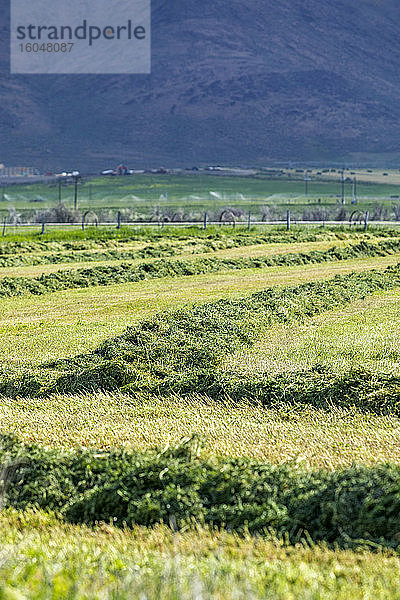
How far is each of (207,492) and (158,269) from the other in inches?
814

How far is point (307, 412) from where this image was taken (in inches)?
383

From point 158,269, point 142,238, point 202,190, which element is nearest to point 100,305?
point 158,269

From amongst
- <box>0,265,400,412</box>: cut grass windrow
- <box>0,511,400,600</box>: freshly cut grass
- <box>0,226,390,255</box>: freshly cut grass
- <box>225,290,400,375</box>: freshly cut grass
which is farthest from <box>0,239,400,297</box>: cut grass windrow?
<box>0,511,400,600</box>: freshly cut grass

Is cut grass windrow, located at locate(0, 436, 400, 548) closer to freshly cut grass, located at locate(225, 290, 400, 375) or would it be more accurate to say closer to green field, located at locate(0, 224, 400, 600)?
green field, located at locate(0, 224, 400, 600)

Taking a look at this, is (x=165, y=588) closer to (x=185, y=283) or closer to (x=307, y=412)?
(x=307, y=412)

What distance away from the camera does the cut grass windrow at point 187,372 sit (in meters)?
10.2

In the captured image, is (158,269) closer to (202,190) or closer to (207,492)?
(207,492)

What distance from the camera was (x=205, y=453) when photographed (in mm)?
7973

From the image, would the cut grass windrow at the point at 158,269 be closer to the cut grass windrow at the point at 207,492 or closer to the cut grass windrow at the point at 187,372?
the cut grass windrow at the point at 187,372

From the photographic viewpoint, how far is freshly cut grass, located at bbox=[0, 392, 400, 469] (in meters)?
8.23

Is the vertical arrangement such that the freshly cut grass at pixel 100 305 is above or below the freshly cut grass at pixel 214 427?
below

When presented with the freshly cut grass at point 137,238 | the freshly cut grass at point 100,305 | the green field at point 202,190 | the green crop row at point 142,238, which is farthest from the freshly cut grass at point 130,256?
the green field at point 202,190

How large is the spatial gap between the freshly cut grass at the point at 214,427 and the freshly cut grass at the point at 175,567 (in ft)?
5.12

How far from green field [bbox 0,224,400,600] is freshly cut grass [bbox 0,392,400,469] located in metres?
0.03
